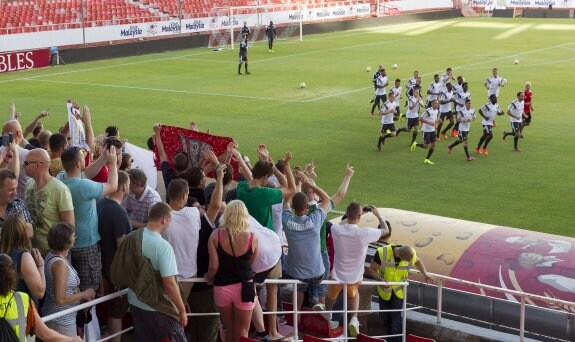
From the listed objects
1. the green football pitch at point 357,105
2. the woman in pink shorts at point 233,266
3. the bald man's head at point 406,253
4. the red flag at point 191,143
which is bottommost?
the green football pitch at point 357,105

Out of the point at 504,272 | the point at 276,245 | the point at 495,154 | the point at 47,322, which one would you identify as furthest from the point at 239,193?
the point at 495,154

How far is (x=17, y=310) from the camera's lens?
6.88 meters

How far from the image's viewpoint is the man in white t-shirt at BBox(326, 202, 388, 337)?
34.2 ft

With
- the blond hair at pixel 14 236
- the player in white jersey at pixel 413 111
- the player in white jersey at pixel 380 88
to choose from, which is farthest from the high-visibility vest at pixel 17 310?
the player in white jersey at pixel 380 88

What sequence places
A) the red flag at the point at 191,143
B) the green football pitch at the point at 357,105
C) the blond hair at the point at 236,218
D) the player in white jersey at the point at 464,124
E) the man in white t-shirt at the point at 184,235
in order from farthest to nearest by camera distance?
the player in white jersey at the point at 464,124 → the green football pitch at the point at 357,105 → the red flag at the point at 191,143 → the man in white t-shirt at the point at 184,235 → the blond hair at the point at 236,218

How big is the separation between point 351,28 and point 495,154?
3950cm

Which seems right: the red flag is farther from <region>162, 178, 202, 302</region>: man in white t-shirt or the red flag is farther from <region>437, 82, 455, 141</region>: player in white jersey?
<region>437, 82, 455, 141</region>: player in white jersey

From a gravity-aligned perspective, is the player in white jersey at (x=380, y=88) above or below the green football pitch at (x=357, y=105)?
above

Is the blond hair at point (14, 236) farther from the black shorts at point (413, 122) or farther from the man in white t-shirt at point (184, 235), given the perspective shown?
the black shorts at point (413, 122)

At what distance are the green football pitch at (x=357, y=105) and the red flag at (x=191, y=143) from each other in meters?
7.40

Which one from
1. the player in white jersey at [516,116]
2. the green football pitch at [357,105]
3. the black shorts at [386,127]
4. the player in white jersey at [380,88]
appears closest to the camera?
the green football pitch at [357,105]

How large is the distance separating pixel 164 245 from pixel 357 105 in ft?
81.4

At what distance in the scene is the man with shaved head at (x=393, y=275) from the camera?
36.9 feet

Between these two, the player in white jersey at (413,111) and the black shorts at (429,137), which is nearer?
the black shorts at (429,137)
